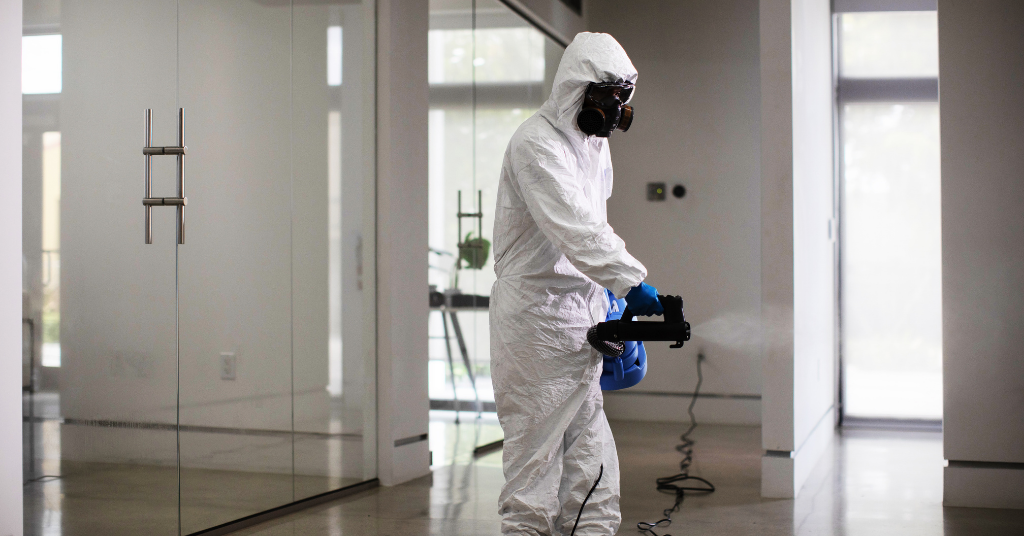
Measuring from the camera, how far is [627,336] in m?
2.03

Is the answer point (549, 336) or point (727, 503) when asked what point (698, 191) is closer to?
point (727, 503)

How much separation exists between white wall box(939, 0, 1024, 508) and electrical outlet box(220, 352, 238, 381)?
251cm

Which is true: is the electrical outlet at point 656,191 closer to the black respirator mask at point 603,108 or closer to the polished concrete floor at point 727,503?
the polished concrete floor at point 727,503

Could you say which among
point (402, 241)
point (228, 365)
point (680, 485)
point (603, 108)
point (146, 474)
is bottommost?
point (680, 485)

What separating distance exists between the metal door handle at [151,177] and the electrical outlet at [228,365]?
42cm

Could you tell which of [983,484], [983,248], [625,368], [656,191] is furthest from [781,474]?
[656,191]

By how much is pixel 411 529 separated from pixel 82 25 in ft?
5.90

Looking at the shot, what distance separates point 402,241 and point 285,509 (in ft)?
3.75

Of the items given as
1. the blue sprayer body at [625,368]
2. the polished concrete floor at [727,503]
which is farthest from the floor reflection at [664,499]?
the blue sprayer body at [625,368]

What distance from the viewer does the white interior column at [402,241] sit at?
3.50 meters

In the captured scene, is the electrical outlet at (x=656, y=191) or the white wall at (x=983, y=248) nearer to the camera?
the white wall at (x=983, y=248)

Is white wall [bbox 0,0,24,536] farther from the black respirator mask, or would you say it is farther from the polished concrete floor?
the black respirator mask

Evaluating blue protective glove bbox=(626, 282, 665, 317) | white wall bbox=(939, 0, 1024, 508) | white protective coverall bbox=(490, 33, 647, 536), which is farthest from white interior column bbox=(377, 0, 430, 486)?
white wall bbox=(939, 0, 1024, 508)

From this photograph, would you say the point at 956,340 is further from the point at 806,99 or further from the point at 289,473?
the point at 289,473
